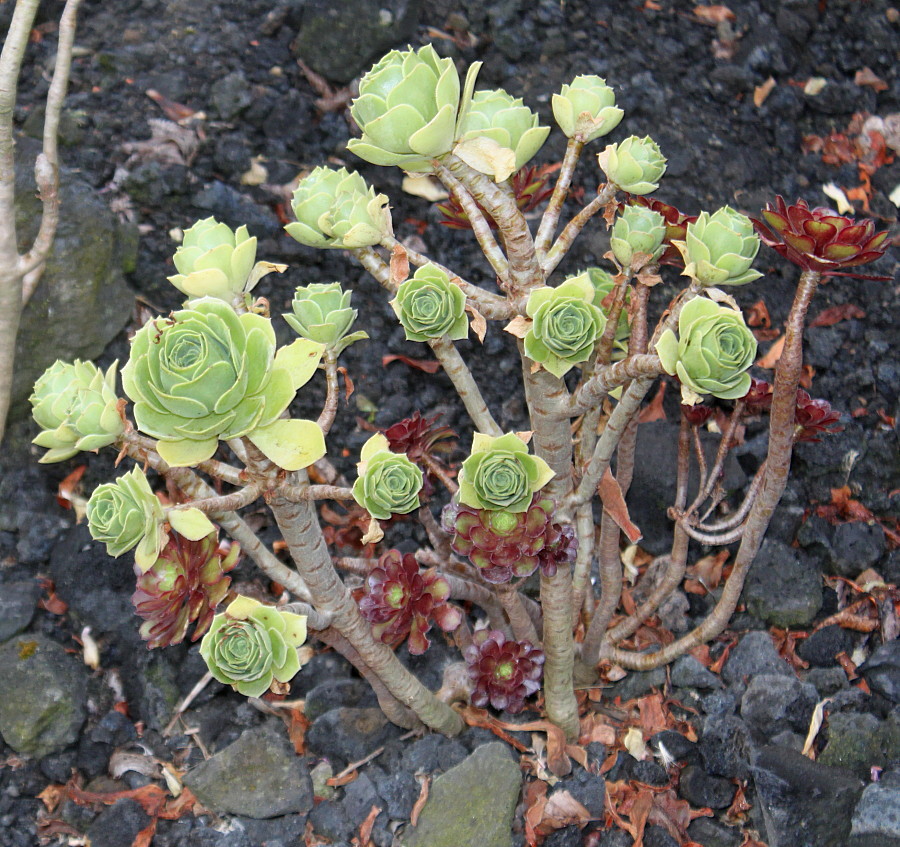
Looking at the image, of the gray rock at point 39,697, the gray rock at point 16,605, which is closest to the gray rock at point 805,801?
the gray rock at point 39,697

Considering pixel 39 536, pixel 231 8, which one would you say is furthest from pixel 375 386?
pixel 231 8

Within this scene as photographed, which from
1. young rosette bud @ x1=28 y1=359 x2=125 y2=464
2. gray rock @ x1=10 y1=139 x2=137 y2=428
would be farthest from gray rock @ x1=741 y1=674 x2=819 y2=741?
gray rock @ x1=10 y1=139 x2=137 y2=428

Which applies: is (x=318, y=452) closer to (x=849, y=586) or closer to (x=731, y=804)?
(x=731, y=804)

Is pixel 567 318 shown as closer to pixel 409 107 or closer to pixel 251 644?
pixel 409 107

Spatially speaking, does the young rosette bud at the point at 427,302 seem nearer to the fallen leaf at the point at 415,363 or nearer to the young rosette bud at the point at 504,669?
the young rosette bud at the point at 504,669

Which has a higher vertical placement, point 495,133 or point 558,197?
point 495,133

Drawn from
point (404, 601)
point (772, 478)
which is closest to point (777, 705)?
point (772, 478)

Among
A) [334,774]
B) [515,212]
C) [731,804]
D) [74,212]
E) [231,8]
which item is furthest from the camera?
[231,8]
